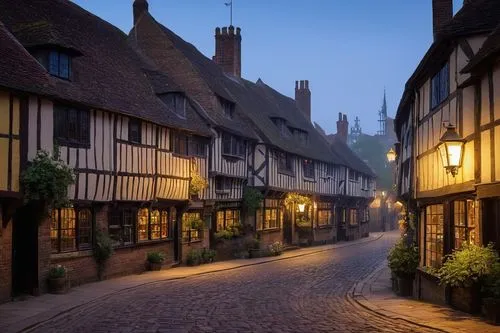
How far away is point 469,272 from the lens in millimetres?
11344

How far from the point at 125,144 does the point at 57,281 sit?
5421mm

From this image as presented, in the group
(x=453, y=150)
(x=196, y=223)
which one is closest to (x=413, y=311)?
(x=453, y=150)

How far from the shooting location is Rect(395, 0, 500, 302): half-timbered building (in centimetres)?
1128

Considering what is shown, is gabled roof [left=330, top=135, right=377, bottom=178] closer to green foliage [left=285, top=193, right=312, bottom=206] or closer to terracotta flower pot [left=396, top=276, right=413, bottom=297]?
green foliage [left=285, top=193, right=312, bottom=206]

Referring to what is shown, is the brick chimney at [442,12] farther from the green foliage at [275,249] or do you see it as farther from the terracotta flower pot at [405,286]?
the green foliage at [275,249]

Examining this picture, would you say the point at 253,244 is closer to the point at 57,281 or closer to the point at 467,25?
the point at 57,281

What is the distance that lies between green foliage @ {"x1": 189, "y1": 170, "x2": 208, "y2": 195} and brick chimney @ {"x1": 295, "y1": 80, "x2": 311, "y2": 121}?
1154 inches

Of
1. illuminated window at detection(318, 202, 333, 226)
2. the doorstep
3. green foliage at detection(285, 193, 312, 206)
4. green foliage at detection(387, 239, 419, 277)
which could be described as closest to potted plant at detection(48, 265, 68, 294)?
the doorstep

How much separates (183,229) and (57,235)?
8530 mm

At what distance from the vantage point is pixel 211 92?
93.3ft

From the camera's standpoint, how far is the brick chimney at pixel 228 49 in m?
37.0

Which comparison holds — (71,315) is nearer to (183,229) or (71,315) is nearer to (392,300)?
(392,300)

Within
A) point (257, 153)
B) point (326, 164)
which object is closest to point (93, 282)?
point (257, 153)

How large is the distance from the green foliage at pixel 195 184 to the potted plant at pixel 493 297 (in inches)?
588
